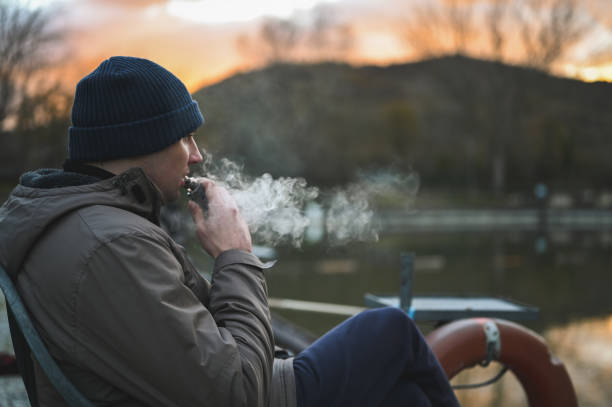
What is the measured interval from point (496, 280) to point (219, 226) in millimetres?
9550

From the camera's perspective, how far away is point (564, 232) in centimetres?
2128

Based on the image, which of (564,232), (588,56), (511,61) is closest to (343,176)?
(511,61)

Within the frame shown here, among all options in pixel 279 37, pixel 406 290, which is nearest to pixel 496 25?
pixel 279 37

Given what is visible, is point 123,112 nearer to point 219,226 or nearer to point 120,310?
point 219,226

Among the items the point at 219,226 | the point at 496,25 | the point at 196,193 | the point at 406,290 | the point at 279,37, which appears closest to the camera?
the point at 219,226

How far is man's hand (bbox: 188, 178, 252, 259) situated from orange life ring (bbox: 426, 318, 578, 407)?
1.51 meters

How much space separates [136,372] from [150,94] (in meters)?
0.80

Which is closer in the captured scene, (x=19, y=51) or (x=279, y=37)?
(x=19, y=51)

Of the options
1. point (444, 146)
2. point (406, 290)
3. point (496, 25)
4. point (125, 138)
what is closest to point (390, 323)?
point (125, 138)

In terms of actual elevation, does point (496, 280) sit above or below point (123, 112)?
below

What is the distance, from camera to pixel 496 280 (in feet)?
34.4

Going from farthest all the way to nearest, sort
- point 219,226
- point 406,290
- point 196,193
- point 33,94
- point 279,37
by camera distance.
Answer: point 279,37
point 33,94
point 406,290
point 196,193
point 219,226

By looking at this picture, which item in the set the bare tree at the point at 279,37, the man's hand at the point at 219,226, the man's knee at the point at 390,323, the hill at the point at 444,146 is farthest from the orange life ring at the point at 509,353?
the bare tree at the point at 279,37

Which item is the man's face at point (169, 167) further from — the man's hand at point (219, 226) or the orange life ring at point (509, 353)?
the orange life ring at point (509, 353)
